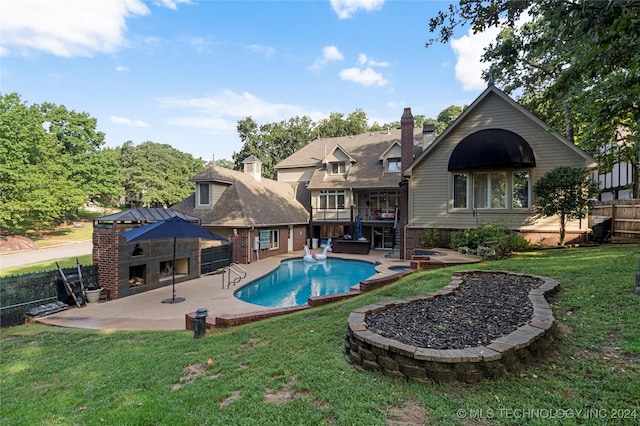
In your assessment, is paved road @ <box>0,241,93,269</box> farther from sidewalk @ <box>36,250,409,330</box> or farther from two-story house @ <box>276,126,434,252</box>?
two-story house @ <box>276,126,434,252</box>

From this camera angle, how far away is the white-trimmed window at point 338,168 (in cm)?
2619

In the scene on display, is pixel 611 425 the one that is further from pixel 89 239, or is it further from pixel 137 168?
pixel 137 168

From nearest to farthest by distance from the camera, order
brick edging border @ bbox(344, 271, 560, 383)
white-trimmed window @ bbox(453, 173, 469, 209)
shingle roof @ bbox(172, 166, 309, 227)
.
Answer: brick edging border @ bbox(344, 271, 560, 383)
white-trimmed window @ bbox(453, 173, 469, 209)
shingle roof @ bbox(172, 166, 309, 227)

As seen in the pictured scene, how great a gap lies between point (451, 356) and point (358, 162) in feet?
78.5

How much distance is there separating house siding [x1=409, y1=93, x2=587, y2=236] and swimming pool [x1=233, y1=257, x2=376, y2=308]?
4.48 m

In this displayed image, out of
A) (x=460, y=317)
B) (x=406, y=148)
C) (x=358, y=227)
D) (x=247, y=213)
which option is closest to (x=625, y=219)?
(x=406, y=148)

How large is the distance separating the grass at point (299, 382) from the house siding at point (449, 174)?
26.5ft

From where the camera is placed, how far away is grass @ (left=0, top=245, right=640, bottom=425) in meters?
2.87

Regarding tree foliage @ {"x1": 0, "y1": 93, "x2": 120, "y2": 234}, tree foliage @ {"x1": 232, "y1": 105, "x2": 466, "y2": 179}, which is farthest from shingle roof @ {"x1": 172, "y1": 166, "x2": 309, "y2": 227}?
tree foliage @ {"x1": 232, "y1": 105, "x2": 466, "y2": 179}

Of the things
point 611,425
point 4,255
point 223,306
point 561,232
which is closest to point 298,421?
point 611,425

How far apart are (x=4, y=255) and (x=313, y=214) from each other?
22.1 m

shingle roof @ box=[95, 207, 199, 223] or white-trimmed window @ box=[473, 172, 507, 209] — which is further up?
white-trimmed window @ box=[473, 172, 507, 209]

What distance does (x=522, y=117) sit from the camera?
14.0 meters

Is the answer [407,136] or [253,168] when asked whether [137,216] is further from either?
[253,168]
